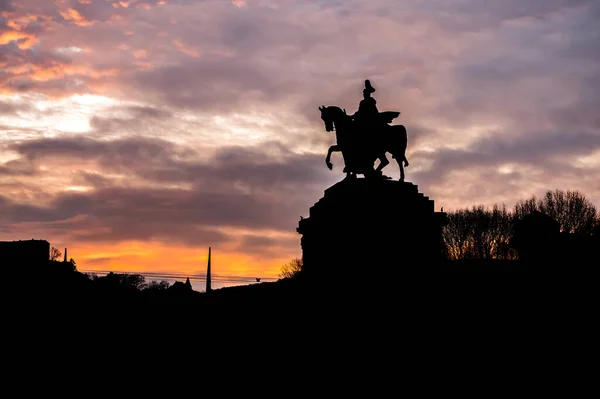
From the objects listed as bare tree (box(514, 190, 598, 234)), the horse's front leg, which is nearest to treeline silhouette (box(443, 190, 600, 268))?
bare tree (box(514, 190, 598, 234))

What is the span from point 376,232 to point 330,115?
4.95 meters

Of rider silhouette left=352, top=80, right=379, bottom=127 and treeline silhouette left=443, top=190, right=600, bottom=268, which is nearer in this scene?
rider silhouette left=352, top=80, right=379, bottom=127

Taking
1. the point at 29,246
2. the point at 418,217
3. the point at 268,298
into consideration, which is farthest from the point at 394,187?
the point at 29,246

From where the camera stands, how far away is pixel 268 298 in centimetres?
2520

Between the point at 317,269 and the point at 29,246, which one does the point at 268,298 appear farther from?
the point at 29,246

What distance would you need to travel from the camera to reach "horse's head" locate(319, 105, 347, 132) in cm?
2686

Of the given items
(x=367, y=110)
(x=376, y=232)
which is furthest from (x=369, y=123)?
(x=376, y=232)

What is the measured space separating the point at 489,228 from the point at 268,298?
35075 millimetres

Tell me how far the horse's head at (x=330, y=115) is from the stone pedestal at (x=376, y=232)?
245cm

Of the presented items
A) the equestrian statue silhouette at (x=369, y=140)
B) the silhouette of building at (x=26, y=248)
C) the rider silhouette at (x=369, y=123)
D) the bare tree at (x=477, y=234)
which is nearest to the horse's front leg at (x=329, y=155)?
the equestrian statue silhouette at (x=369, y=140)

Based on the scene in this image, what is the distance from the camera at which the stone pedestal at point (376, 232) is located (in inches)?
953

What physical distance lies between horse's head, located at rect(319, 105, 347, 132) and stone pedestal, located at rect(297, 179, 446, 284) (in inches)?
96.3

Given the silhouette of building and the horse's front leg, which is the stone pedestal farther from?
the silhouette of building

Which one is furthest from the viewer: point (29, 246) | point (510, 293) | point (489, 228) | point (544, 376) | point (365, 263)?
point (489, 228)
